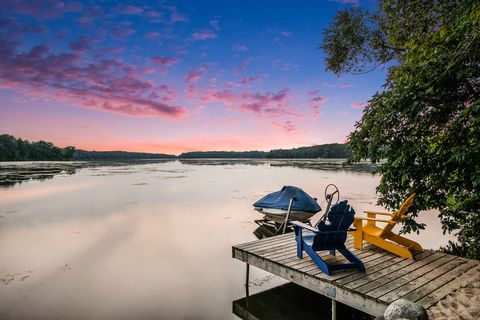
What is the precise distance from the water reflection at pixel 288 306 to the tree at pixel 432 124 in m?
2.50

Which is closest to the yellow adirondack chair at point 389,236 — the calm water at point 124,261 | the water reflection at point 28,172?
the calm water at point 124,261

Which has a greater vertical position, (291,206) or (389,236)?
(389,236)

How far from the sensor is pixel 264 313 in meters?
6.14

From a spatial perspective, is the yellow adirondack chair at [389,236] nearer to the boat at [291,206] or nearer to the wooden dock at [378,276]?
the wooden dock at [378,276]

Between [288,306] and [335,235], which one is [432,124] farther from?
[288,306]

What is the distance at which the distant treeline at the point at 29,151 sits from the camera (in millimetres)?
121562

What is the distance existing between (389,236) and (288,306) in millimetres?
2714

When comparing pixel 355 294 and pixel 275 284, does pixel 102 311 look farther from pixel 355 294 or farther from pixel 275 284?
pixel 355 294

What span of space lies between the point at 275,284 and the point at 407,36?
25.6 ft

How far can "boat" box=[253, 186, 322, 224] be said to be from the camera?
11812mm

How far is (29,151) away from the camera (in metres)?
136

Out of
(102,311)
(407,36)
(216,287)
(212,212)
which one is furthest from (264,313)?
(212,212)

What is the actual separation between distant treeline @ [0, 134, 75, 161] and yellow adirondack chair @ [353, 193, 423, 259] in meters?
148

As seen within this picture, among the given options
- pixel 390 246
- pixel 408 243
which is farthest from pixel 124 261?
pixel 408 243
